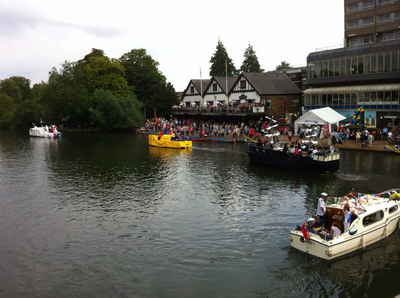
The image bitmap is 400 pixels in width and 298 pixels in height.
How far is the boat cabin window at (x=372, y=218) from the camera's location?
19.6 m

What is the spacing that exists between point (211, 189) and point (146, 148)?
29494mm

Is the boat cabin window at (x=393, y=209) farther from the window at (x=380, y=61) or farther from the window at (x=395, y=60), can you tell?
the window at (x=380, y=61)

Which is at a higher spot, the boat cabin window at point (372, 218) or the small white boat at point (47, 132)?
the small white boat at point (47, 132)

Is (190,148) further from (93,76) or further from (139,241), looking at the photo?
(93,76)

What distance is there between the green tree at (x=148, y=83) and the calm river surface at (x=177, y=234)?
6013cm

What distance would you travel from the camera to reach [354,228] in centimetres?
1872

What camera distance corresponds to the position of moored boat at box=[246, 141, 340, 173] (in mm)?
35250

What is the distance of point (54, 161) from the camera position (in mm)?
48094

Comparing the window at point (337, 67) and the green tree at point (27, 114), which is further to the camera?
the green tree at point (27, 114)

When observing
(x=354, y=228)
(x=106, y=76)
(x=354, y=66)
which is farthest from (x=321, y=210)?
(x=106, y=76)

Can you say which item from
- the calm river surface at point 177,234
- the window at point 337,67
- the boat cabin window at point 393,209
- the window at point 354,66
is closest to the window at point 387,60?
the window at point 354,66

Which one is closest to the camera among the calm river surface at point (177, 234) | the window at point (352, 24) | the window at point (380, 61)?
the calm river surface at point (177, 234)

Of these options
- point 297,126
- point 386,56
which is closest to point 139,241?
point 297,126

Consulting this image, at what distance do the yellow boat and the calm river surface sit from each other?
53.5 feet
